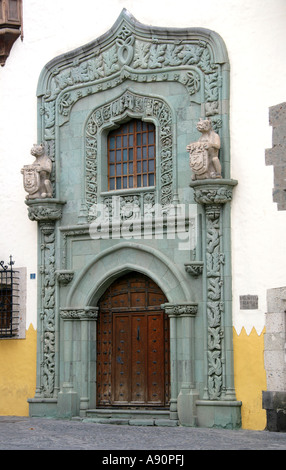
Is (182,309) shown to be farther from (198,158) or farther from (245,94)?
(245,94)

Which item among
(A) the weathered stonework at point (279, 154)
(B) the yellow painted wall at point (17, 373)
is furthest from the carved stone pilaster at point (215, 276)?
(B) the yellow painted wall at point (17, 373)

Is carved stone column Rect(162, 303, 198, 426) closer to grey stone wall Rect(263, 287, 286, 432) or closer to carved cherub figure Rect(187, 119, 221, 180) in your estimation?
grey stone wall Rect(263, 287, 286, 432)

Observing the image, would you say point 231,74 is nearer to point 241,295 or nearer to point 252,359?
point 241,295

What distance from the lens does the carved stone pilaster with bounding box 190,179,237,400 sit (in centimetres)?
1703

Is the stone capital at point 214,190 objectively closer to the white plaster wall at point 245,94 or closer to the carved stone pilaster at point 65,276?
the white plaster wall at point 245,94

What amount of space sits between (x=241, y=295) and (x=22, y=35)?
7495mm

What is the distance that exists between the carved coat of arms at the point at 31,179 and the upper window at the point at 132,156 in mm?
1446

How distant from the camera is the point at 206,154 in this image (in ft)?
56.3

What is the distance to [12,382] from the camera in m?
19.5

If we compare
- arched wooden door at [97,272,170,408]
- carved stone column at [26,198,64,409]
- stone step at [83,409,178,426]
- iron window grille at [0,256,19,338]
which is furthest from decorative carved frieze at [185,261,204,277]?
iron window grille at [0,256,19,338]

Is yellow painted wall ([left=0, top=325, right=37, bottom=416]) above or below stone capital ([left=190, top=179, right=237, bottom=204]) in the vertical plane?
below

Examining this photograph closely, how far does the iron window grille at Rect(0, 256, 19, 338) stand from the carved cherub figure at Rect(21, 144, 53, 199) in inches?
64.6

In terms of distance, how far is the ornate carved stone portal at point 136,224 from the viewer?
17266mm
